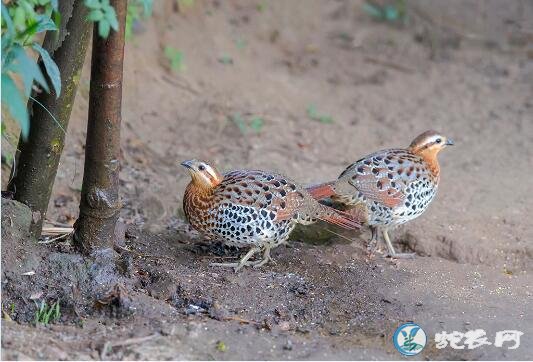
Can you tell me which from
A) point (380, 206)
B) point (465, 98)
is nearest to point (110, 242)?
point (380, 206)

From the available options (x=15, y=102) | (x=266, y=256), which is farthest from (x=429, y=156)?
(x=15, y=102)

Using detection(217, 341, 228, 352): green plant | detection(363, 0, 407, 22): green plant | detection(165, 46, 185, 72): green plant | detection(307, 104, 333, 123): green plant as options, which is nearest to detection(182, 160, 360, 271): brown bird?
detection(217, 341, 228, 352): green plant

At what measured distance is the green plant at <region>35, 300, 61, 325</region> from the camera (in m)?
4.70

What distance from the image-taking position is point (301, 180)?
790cm

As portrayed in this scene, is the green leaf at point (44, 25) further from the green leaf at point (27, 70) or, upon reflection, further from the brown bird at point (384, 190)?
the brown bird at point (384, 190)

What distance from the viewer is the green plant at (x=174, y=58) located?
9628mm

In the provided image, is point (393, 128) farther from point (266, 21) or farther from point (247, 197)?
point (247, 197)

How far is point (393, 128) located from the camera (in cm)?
950

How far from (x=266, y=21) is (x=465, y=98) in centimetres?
273

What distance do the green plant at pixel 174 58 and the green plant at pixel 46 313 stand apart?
5.14m

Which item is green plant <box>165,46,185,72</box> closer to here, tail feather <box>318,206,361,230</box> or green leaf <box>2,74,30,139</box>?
tail feather <box>318,206,361,230</box>

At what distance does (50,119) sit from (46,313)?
1170 millimetres

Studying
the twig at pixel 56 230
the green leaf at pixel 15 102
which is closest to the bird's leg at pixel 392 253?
the twig at pixel 56 230

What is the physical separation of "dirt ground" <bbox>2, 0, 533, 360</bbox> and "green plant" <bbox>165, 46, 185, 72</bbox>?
0.06 metres
